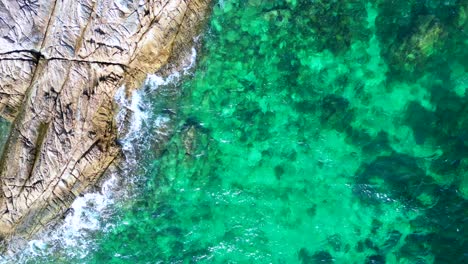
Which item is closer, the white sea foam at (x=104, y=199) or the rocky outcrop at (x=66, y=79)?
the rocky outcrop at (x=66, y=79)

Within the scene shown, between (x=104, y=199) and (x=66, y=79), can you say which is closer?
(x=66, y=79)

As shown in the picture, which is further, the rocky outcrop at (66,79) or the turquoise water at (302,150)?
the turquoise water at (302,150)

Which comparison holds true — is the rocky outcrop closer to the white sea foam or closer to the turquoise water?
the white sea foam

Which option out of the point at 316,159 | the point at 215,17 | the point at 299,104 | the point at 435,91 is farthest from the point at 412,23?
the point at 215,17

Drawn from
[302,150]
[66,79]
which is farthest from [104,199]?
[302,150]

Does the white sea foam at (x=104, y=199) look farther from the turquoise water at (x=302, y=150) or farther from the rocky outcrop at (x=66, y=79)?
the rocky outcrop at (x=66, y=79)

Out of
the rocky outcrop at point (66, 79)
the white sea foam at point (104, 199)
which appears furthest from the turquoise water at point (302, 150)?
the rocky outcrop at point (66, 79)

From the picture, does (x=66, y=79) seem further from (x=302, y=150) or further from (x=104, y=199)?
(x=302, y=150)
